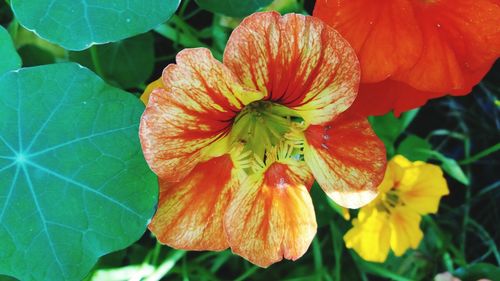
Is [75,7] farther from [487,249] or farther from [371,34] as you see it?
[487,249]

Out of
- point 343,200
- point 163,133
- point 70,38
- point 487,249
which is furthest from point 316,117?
point 487,249

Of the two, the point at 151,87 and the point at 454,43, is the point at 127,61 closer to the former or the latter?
the point at 151,87

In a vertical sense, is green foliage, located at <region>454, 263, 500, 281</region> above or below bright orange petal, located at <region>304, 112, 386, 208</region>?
below

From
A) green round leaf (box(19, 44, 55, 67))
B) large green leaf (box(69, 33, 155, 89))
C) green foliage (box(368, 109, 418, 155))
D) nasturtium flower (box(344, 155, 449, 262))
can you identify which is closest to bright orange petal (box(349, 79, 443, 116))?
nasturtium flower (box(344, 155, 449, 262))

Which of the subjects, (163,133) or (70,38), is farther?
(70,38)

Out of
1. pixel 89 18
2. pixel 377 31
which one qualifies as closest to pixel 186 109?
pixel 89 18

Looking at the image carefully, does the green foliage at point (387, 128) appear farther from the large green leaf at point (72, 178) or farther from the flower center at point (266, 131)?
the large green leaf at point (72, 178)

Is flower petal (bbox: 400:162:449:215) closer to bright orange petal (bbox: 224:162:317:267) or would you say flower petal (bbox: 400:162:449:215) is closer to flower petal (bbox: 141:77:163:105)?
bright orange petal (bbox: 224:162:317:267)
